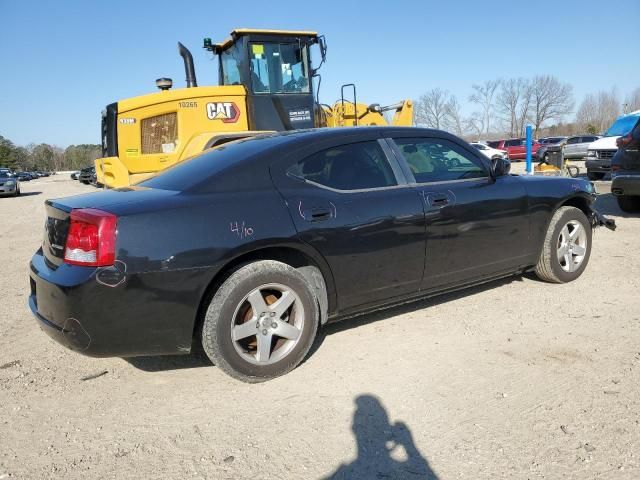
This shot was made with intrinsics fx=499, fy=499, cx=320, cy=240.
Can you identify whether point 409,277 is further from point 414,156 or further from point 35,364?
point 35,364

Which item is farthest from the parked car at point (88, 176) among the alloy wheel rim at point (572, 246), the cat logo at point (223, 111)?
the alloy wheel rim at point (572, 246)

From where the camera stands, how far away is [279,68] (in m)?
8.78

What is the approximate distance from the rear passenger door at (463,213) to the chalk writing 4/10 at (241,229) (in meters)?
1.35

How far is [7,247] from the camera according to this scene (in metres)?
8.16

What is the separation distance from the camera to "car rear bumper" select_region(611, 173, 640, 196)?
23.7 ft

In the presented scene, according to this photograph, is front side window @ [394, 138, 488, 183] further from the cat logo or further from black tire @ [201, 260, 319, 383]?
the cat logo

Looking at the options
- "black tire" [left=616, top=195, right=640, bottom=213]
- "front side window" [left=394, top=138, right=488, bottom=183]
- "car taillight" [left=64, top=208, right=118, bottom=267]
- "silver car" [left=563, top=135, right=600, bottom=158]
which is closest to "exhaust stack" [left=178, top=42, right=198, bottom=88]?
"front side window" [left=394, top=138, right=488, bottom=183]

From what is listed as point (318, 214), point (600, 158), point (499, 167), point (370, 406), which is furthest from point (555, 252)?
point (600, 158)

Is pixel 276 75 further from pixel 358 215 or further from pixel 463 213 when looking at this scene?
pixel 358 215

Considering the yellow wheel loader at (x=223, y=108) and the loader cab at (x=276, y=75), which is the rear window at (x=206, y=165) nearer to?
the yellow wheel loader at (x=223, y=108)

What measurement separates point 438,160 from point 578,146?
2647 cm

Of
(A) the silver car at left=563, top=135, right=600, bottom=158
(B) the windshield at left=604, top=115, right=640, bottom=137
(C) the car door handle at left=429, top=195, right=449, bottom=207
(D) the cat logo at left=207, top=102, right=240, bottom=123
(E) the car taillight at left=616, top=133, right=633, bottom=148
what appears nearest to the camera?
(C) the car door handle at left=429, top=195, right=449, bottom=207

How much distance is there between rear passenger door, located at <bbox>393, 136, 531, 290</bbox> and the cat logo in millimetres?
5290

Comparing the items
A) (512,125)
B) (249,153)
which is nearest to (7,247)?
(249,153)
